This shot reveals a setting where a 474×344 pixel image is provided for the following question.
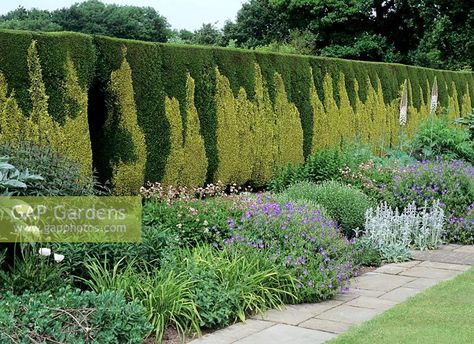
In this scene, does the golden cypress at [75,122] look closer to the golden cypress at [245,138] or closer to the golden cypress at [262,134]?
the golden cypress at [245,138]

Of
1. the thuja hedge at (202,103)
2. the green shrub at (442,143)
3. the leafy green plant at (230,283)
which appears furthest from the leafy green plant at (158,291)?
the green shrub at (442,143)

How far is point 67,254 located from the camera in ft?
15.8

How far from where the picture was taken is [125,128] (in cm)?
815

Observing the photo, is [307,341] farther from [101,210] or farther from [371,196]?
[371,196]

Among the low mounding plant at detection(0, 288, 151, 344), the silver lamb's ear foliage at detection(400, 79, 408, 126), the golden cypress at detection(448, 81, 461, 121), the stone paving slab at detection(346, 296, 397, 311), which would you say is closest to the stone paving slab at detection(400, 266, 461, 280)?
the stone paving slab at detection(346, 296, 397, 311)

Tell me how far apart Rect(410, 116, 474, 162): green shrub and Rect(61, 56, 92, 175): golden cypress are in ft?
24.6

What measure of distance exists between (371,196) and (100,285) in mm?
5637

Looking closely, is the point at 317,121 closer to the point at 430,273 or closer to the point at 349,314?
the point at 430,273

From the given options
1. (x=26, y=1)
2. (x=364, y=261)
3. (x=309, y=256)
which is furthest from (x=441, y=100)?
(x=26, y=1)

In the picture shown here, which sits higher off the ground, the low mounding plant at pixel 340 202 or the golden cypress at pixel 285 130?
the golden cypress at pixel 285 130

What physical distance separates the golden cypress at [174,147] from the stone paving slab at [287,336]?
463 cm

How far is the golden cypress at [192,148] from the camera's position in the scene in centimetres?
925

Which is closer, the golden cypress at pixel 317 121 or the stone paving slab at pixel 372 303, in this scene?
the stone paving slab at pixel 372 303

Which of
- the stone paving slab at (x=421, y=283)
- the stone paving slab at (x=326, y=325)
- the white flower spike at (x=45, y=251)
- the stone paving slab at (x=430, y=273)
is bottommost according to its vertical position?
the stone paving slab at (x=430, y=273)
